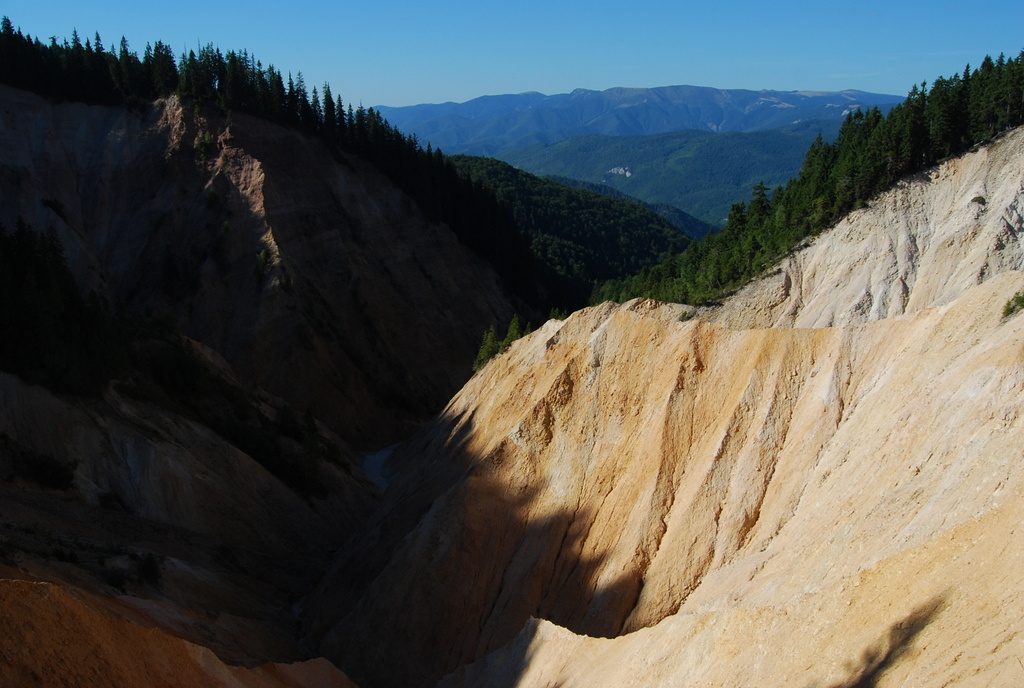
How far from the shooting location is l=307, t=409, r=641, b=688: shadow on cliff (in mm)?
20172

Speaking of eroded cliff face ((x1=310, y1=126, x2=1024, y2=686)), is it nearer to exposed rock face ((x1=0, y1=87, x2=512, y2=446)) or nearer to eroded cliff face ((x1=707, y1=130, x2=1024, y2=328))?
eroded cliff face ((x1=707, y1=130, x2=1024, y2=328))

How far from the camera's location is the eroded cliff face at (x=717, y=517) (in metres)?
12.8

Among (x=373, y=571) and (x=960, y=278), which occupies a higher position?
(x=960, y=278)

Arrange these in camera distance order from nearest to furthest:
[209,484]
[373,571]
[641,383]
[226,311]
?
[641,383] → [373,571] → [209,484] → [226,311]

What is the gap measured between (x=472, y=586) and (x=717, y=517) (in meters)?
7.67

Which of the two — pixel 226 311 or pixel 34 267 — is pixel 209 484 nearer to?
pixel 34 267

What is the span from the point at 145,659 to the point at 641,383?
14932 millimetres

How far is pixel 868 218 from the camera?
117ft

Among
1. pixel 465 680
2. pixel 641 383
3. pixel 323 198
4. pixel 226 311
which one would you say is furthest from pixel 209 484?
pixel 323 198

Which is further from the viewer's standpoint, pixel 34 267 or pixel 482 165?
pixel 482 165

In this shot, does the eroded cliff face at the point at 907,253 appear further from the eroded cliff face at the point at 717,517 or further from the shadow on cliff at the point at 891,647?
the shadow on cliff at the point at 891,647

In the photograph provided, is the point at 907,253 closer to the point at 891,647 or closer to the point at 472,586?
the point at 472,586

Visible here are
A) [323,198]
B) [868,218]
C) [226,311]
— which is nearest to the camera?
[868,218]

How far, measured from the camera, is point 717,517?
1886 cm
